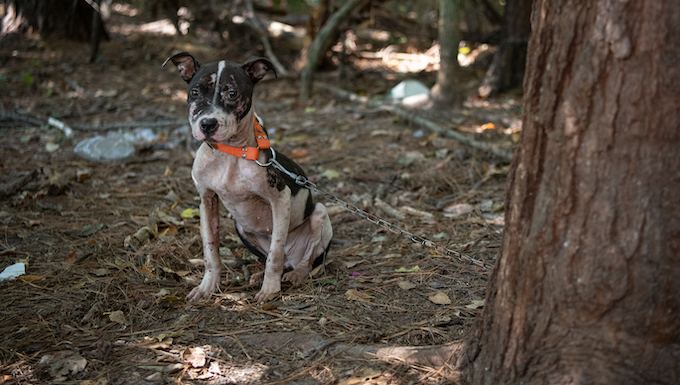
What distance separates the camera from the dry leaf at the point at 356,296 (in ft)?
10.3

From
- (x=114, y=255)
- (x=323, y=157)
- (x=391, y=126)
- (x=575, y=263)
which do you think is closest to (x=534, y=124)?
(x=575, y=263)

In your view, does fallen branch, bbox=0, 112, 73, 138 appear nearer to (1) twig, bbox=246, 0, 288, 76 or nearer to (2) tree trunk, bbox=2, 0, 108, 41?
(2) tree trunk, bbox=2, 0, 108, 41

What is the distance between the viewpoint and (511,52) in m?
8.52

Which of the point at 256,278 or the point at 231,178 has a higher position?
the point at 231,178

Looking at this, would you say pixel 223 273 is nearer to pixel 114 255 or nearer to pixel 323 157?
pixel 114 255

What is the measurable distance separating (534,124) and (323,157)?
440 centimetres

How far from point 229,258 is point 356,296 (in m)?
1.30

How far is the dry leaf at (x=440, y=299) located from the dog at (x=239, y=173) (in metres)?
0.93

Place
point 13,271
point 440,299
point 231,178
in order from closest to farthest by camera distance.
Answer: point 440,299 → point 231,178 → point 13,271

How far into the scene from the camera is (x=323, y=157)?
20.0ft

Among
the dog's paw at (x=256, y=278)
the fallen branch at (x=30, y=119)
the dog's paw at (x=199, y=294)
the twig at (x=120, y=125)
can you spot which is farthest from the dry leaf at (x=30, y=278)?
the fallen branch at (x=30, y=119)

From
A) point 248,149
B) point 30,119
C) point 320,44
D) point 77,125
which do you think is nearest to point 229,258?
point 248,149

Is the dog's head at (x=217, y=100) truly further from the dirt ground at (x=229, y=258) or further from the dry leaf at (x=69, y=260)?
the dry leaf at (x=69, y=260)

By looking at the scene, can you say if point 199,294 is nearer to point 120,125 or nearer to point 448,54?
point 120,125
